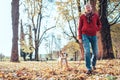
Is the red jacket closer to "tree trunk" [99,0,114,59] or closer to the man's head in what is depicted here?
the man's head

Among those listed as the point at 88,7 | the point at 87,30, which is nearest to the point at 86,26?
the point at 87,30

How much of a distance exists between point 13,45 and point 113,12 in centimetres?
1621

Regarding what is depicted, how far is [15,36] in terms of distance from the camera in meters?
29.9

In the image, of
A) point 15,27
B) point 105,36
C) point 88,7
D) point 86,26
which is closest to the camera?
point 88,7

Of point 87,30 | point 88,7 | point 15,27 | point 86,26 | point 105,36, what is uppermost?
point 15,27

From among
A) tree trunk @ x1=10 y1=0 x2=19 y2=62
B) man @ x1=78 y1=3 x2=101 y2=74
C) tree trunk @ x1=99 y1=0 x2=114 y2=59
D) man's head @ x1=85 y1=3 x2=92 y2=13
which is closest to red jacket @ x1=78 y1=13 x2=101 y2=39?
man @ x1=78 y1=3 x2=101 y2=74

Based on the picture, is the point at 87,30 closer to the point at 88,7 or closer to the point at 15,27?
the point at 88,7

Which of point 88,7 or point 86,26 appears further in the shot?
point 86,26

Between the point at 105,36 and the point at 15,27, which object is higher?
the point at 15,27

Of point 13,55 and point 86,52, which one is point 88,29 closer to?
point 86,52

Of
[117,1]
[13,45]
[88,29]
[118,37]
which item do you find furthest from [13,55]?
[118,37]

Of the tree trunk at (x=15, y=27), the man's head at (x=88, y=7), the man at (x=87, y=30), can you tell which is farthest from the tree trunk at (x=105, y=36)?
the man's head at (x=88, y=7)

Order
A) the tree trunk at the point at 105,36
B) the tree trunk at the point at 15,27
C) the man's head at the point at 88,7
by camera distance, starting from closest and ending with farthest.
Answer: the man's head at the point at 88,7
the tree trunk at the point at 105,36
the tree trunk at the point at 15,27

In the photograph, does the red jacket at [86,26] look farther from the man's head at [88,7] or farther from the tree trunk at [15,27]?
the tree trunk at [15,27]
